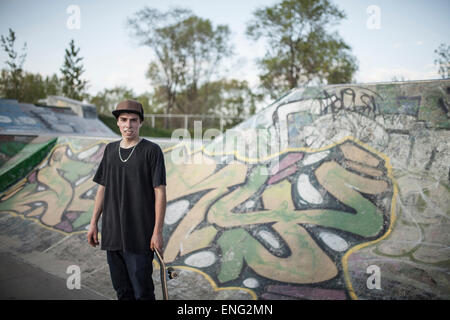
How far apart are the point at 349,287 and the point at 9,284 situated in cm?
414

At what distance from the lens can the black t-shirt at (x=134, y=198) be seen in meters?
2.45

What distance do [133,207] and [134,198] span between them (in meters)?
0.08

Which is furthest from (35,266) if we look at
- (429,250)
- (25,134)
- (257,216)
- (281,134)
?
(25,134)

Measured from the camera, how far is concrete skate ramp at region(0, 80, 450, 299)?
3578 millimetres

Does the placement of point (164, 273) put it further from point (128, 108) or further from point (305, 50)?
point (305, 50)

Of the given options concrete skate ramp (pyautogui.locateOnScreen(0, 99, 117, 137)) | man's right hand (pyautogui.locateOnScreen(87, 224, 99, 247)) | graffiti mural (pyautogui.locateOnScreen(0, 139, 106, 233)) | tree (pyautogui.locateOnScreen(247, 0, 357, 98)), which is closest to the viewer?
man's right hand (pyautogui.locateOnScreen(87, 224, 99, 247))

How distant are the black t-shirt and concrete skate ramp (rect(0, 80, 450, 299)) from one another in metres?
1.45

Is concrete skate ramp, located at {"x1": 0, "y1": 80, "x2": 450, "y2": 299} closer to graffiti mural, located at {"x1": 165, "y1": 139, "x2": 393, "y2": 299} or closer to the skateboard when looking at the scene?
graffiti mural, located at {"x1": 165, "y1": 139, "x2": 393, "y2": 299}

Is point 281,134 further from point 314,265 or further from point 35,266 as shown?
point 35,266

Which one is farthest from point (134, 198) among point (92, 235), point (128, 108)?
point (128, 108)

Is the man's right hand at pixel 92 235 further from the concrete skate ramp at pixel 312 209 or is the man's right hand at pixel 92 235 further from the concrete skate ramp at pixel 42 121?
the concrete skate ramp at pixel 42 121

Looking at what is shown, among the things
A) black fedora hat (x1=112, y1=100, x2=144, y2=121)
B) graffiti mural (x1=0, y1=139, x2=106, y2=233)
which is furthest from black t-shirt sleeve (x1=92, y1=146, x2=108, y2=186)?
graffiti mural (x1=0, y1=139, x2=106, y2=233)

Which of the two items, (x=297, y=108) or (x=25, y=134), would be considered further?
(x=25, y=134)
